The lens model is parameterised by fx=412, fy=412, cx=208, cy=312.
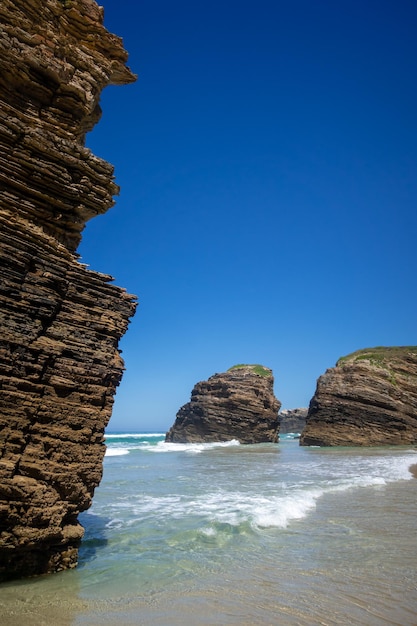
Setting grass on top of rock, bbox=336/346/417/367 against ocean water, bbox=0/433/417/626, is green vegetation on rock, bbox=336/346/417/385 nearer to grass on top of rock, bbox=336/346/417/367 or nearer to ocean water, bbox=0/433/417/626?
grass on top of rock, bbox=336/346/417/367

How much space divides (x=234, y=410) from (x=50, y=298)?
179ft

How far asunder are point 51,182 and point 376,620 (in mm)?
8385

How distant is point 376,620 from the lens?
17.0ft

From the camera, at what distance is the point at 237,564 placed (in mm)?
7480

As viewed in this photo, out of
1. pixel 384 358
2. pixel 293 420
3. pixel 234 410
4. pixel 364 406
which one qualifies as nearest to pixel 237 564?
pixel 364 406

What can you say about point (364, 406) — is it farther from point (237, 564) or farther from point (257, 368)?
point (237, 564)

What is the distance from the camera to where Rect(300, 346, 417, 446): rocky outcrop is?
46438 millimetres

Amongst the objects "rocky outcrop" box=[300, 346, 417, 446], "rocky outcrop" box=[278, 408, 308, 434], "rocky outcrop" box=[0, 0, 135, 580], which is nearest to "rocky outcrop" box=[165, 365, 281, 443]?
"rocky outcrop" box=[300, 346, 417, 446]

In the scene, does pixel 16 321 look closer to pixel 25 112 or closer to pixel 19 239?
pixel 19 239

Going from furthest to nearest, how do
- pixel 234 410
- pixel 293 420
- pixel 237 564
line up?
pixel 293 420 < pixel 234 410 < pixel 237 564

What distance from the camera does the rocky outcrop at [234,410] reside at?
193 feet

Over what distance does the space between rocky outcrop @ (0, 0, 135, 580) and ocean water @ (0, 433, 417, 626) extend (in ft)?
3.76

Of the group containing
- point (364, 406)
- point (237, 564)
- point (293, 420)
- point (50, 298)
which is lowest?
point (237, 564)

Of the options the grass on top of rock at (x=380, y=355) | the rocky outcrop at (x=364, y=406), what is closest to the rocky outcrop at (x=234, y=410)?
the rocky outcrop at (x=364, y=406)
